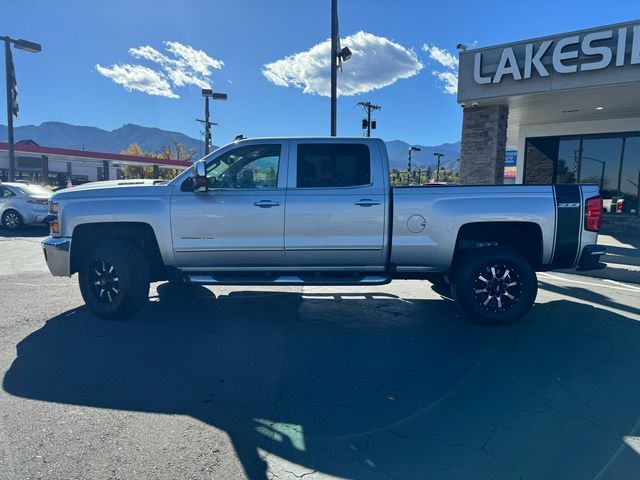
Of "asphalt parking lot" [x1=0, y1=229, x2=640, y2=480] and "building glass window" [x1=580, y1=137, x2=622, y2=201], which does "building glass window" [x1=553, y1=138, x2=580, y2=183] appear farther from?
"asphalt parking lot" [x1=0, y1=229, x2=640, y2=480]

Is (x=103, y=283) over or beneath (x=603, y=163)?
beneath

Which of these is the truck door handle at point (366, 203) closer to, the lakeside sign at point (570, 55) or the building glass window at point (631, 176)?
the lakeside sign at point (570, 55)

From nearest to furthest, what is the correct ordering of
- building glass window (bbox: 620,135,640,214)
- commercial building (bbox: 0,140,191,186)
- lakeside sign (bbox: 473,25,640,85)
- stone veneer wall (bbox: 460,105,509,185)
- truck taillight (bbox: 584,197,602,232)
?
truck taillight (bbox: 584,197,602,232)
lakeside sign (bbox: 473,25,640,85)
stone veneer wall (bbox: 460,105,509,185)
building glass window (bbox: 620,135,640,214)
commercial building (bbox: 0,140,191,186)

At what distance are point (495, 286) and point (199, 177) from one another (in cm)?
366

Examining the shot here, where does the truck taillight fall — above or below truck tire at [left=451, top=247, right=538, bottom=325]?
above

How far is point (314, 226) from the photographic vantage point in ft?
16.8

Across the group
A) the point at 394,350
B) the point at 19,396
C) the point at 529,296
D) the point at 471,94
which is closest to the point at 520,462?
the point at 394,350

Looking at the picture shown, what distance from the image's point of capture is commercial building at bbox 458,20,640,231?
1015 cm

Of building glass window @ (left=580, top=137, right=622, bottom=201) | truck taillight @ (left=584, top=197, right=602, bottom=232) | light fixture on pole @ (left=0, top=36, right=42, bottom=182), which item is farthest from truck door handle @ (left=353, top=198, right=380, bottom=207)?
light fixture on pole @ (left=0, top=36, right=42, bottom=182)

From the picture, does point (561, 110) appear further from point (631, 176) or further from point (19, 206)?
point (19, 206)

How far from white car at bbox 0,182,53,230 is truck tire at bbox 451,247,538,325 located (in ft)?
44.0

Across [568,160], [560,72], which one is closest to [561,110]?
[560,72]

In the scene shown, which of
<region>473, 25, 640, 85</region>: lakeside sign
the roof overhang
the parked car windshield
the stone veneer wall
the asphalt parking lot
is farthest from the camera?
the parked car windshield

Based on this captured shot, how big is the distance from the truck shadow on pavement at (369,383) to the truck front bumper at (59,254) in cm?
64
